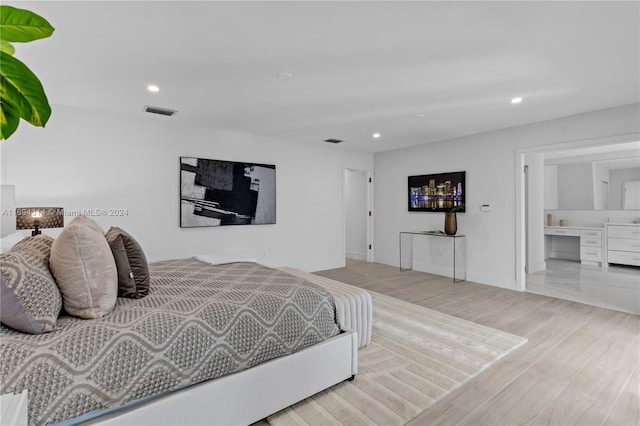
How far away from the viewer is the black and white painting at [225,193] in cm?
439

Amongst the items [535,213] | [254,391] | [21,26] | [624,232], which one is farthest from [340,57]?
[624,232]

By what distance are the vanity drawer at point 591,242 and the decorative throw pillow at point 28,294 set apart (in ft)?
27.4

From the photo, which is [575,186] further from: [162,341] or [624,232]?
[162,341]

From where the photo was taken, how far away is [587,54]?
7.98ft

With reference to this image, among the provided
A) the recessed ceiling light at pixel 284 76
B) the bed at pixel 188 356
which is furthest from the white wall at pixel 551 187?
the bed at pixel 188 356

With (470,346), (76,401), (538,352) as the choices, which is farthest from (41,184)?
(538,352)

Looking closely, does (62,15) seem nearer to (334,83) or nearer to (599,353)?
(334,83)

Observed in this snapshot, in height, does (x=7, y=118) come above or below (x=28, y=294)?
above

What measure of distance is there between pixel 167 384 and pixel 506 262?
4.81m

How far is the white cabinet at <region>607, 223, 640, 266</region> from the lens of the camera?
579cm

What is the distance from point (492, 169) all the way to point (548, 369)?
3258mm

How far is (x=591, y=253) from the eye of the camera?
251 inches

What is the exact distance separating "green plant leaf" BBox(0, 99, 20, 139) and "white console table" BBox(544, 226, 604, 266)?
330 inches

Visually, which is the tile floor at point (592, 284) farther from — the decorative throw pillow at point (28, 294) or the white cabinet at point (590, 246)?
the decorative throw pillow at point (28, 294)
